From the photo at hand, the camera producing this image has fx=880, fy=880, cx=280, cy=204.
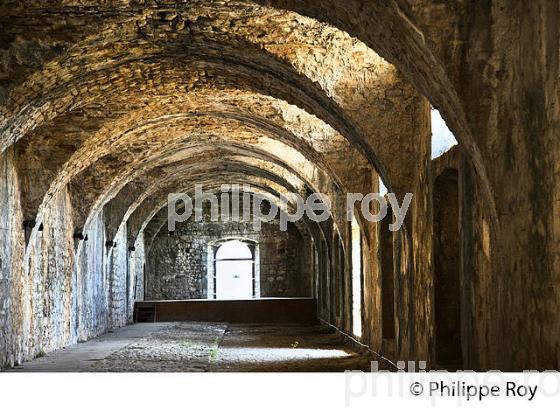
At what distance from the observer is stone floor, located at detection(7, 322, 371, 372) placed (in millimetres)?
10406

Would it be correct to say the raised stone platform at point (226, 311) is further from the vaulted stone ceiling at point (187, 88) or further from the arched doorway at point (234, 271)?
the vaulted stone ceiling at point (187, 88)

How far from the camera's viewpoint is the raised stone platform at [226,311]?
2186 centimetres

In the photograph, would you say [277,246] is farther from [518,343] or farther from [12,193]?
[518,343]

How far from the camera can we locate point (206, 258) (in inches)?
1045

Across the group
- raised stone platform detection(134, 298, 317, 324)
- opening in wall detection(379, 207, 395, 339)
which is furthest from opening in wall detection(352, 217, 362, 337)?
raised stone platform detection(134, 298, 317, 324)

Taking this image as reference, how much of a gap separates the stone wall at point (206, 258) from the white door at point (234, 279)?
A: 4.45 ft

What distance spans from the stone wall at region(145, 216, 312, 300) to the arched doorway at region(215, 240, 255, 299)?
0.60 metres

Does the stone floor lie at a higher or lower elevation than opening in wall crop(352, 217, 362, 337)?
lower

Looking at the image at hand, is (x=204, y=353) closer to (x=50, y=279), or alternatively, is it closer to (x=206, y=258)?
(x=50, y=279)

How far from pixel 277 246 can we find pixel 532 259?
21.1m

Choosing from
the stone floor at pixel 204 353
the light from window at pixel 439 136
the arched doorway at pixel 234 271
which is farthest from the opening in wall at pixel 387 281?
the arched doorway at pixel 234 271

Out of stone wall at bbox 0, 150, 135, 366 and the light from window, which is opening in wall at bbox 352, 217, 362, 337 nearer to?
stone wall at bbox 0, 150, 135, 366

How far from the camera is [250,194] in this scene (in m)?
25.9
